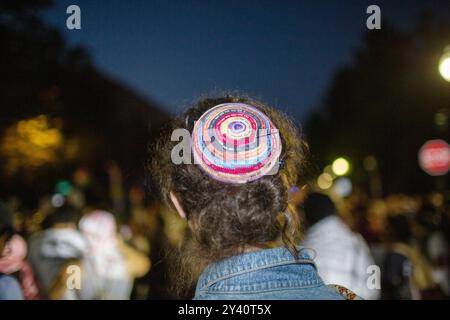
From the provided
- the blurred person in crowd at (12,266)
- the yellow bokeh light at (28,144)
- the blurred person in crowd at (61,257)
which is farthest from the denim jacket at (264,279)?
the yellow bokeh light at (28,144)

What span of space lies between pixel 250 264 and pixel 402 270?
3878 millimetres

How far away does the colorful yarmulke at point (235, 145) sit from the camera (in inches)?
56.6

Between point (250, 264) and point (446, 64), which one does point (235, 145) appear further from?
point (446, 64)

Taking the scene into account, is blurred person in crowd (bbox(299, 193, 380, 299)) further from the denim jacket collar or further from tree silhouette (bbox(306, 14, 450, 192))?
tree silhouette (bbox(306, 14, 450, 192))

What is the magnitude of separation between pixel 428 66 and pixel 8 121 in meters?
19.3

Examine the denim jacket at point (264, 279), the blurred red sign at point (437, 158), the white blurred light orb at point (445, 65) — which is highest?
the blurred red sign at point (437, 158)

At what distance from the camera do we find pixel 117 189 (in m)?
27.1

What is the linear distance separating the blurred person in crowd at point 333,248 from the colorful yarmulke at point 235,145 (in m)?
2.47

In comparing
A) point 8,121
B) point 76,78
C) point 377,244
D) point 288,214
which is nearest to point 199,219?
point 288,214

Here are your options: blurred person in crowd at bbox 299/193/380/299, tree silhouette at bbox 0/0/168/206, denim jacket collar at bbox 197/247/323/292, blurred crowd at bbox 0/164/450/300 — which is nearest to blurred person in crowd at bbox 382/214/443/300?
blurred crowd at bbox 0/164/450/300

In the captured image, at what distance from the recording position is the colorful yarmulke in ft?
4.71

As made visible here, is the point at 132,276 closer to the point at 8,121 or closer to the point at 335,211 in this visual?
the point at 335,211

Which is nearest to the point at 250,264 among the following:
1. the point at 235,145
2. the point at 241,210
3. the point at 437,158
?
the point at 241,210

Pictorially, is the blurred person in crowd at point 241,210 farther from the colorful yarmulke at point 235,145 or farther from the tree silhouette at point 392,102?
the tree silhouette at point 392,102
